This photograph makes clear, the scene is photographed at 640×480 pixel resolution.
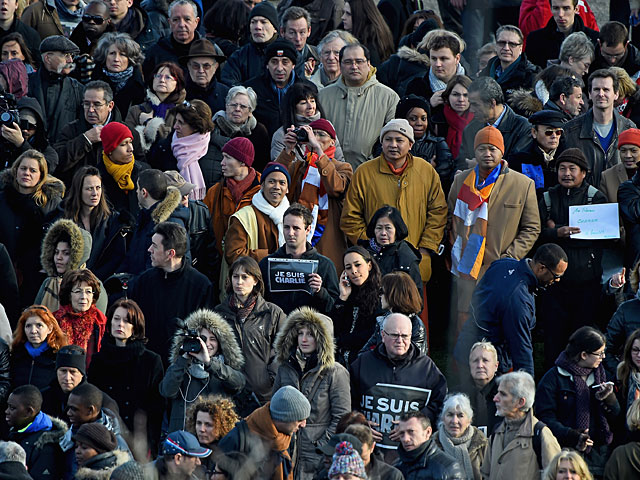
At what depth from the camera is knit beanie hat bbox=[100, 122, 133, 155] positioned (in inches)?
419

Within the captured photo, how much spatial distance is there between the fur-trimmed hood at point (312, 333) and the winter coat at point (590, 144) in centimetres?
336

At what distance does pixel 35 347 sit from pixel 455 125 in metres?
4.25

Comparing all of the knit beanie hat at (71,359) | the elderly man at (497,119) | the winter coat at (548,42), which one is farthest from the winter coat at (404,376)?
the winter coat at (548,42)

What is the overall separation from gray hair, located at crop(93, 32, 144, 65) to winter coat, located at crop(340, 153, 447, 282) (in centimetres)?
298

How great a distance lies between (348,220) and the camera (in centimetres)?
1041

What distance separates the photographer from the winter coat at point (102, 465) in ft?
24.6

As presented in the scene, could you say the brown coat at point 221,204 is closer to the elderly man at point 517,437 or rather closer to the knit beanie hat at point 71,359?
the knit beanie hat at point 71,359

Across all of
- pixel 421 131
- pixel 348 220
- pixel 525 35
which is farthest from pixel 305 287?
pixel 525 35

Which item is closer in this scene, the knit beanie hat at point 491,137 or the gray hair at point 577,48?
Answer: the knit beanie hat at point 491,137

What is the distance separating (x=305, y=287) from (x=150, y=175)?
5.24 ft

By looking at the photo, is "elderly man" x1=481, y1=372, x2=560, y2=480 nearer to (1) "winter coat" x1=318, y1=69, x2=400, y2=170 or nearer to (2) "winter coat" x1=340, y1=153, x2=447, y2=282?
(2) "winter coat" x1=340, y1=153, x2=447, y2=282

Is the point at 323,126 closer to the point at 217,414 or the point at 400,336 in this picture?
the point at 400,336

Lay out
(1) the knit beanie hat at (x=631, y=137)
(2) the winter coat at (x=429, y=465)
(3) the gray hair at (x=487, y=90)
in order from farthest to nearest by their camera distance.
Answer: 1. (3) the gray hair at (x=487, y=90)
2. (1) the knit beanie hat at (x=631, y=137)
3. (2) the winter coat at (x=429, y=465)

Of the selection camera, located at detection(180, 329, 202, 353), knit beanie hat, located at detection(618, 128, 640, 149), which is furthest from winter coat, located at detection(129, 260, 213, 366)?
knit beanie hat, located at detection(618, 128, 640, 149)
